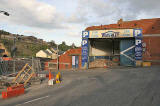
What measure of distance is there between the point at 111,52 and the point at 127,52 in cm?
1207

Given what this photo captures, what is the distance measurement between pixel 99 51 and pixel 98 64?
702 centimetres

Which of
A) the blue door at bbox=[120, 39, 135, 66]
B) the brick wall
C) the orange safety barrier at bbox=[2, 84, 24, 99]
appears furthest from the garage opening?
the orange safety barrier at bbox=[2, 84, 24, 99]

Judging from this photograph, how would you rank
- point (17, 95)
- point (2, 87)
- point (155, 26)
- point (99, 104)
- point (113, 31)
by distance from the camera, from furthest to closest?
1. point (155, 26)
2. point (113, 31)
3. point (2, 87)
4. point (17, 95)
5. point (99, 104)

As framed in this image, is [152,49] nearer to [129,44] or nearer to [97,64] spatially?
[129,44]

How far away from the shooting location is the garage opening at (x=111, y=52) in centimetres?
2808

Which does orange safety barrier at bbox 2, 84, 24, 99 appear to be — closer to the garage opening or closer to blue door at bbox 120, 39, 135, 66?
the garage opening

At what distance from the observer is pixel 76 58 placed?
104ft

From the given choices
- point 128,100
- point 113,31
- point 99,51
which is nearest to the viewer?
point 128,100

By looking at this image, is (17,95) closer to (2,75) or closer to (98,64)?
(2,75)

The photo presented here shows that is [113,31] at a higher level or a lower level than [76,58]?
higher

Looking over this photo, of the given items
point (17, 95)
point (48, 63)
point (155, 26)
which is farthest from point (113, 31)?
point (17, 95)

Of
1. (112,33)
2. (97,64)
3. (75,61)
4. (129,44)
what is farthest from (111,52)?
(112,33)

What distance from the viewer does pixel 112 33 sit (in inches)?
1092

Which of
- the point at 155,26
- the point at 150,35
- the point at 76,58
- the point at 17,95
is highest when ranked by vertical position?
the point at 155,26
